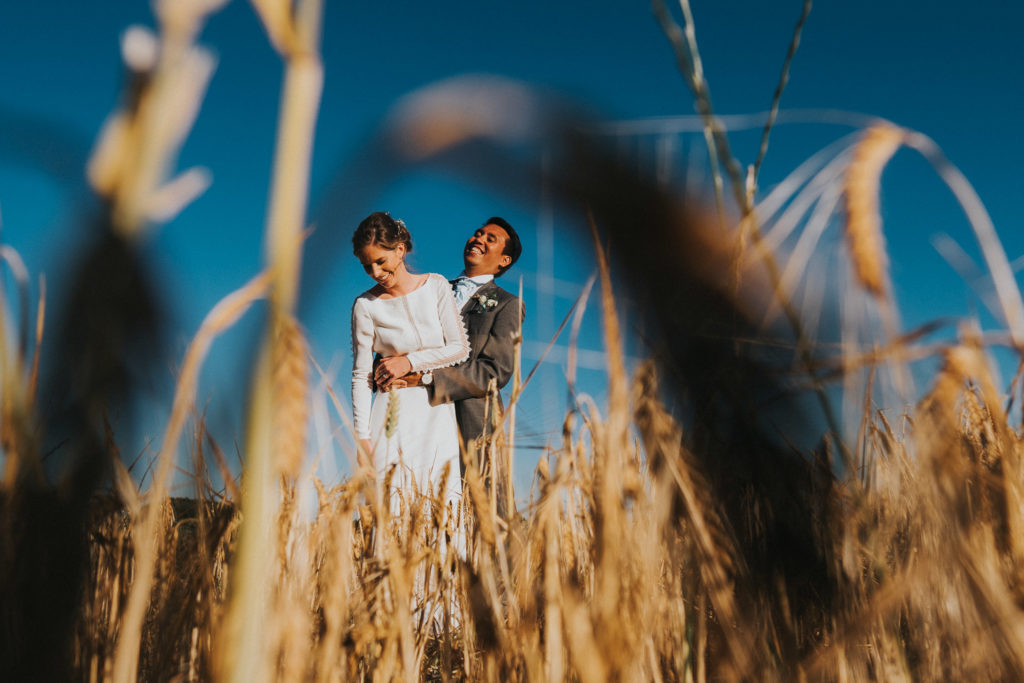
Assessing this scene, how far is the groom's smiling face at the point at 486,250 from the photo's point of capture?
2750mm

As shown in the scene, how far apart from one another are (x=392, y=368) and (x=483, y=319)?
0.52m

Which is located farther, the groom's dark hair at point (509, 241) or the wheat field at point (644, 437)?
the groom's dark hair at point (509, 241)

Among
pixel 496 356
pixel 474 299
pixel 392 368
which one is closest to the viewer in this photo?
pixel 392 368

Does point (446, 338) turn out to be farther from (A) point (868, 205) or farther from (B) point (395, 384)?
(A) point (868, 205)

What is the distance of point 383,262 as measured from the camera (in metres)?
2.11

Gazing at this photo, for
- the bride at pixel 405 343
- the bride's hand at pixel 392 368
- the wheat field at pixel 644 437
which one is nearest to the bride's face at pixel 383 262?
the bride at pixel 405 343

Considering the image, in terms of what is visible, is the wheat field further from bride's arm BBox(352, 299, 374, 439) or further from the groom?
the groom

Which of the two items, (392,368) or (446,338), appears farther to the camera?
(446,338)

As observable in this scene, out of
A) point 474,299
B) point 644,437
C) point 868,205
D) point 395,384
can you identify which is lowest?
point 644,437

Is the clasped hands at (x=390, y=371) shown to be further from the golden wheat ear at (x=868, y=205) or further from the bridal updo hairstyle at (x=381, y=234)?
the golden wheat ear at (x=868, y=205)

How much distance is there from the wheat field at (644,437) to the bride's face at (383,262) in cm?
140

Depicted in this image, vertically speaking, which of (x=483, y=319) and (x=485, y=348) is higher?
(x=483, y=319)

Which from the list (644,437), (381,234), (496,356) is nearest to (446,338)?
(496,356)

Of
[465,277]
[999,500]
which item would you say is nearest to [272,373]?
[999,500]
